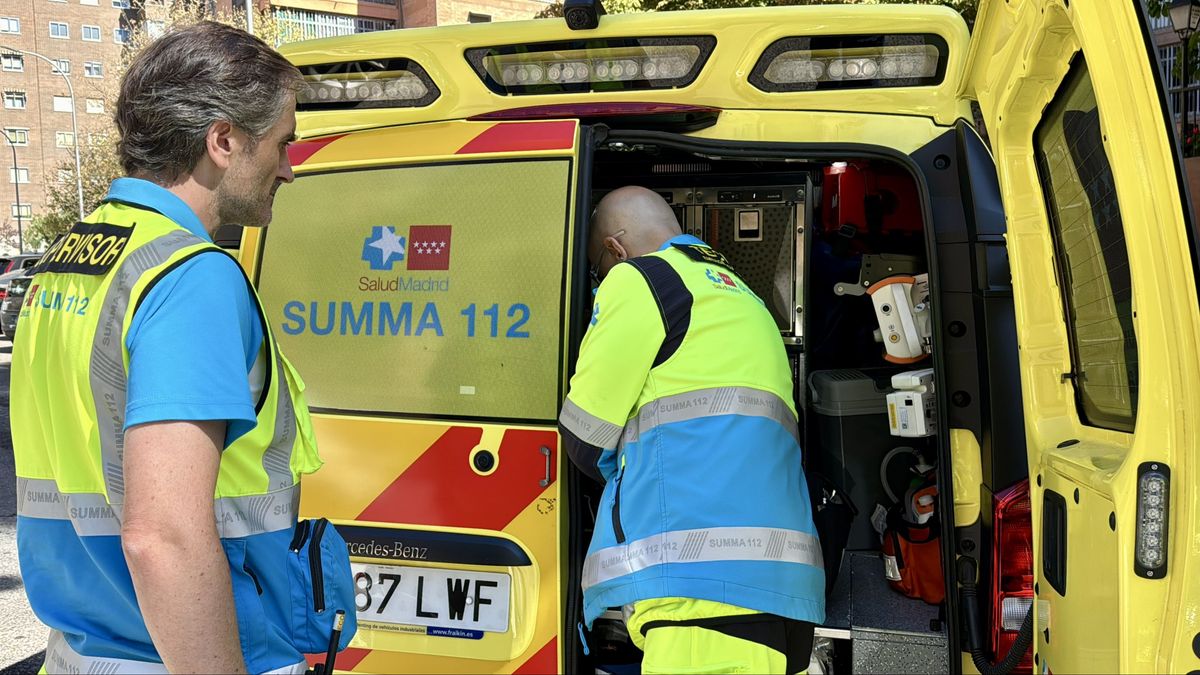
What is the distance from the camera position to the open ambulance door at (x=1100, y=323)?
1.40 metres

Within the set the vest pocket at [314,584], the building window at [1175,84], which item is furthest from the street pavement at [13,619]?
the building window at [1175,84]

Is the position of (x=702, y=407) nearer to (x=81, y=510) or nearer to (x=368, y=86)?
(x=81, y=510)

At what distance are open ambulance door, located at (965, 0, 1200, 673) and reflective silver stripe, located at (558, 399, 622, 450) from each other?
92cm

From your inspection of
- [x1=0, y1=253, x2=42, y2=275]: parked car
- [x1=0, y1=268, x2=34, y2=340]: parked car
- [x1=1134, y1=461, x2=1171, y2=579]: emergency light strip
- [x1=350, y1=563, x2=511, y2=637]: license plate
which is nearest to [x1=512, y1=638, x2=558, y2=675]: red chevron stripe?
[x1=350, y1=563, x2=511, y2=637]: license plate

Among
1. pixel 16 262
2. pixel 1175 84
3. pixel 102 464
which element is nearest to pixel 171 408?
pixel 102 464

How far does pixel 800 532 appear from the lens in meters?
2.25

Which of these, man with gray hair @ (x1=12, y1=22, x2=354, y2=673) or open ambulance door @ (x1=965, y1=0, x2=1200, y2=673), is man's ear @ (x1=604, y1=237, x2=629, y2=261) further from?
man with gray hair @ (x1=12, y1=22, x2=354, y2=673)

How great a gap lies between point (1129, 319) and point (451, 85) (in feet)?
6.62

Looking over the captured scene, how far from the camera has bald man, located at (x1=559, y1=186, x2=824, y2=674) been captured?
2.13 m

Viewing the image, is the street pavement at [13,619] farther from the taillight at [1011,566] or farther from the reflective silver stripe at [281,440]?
the taillight at [1011,566]

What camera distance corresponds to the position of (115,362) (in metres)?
1.34

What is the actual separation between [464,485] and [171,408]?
1277 mm

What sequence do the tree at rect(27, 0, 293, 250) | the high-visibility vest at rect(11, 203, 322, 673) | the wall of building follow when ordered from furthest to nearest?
the wall of building, the tree at rect(27, 0, 293, 250), the high-visibility vest at rect(11, 203, 322, 673)

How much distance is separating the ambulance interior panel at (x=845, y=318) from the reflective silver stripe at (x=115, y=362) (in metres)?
1.59
